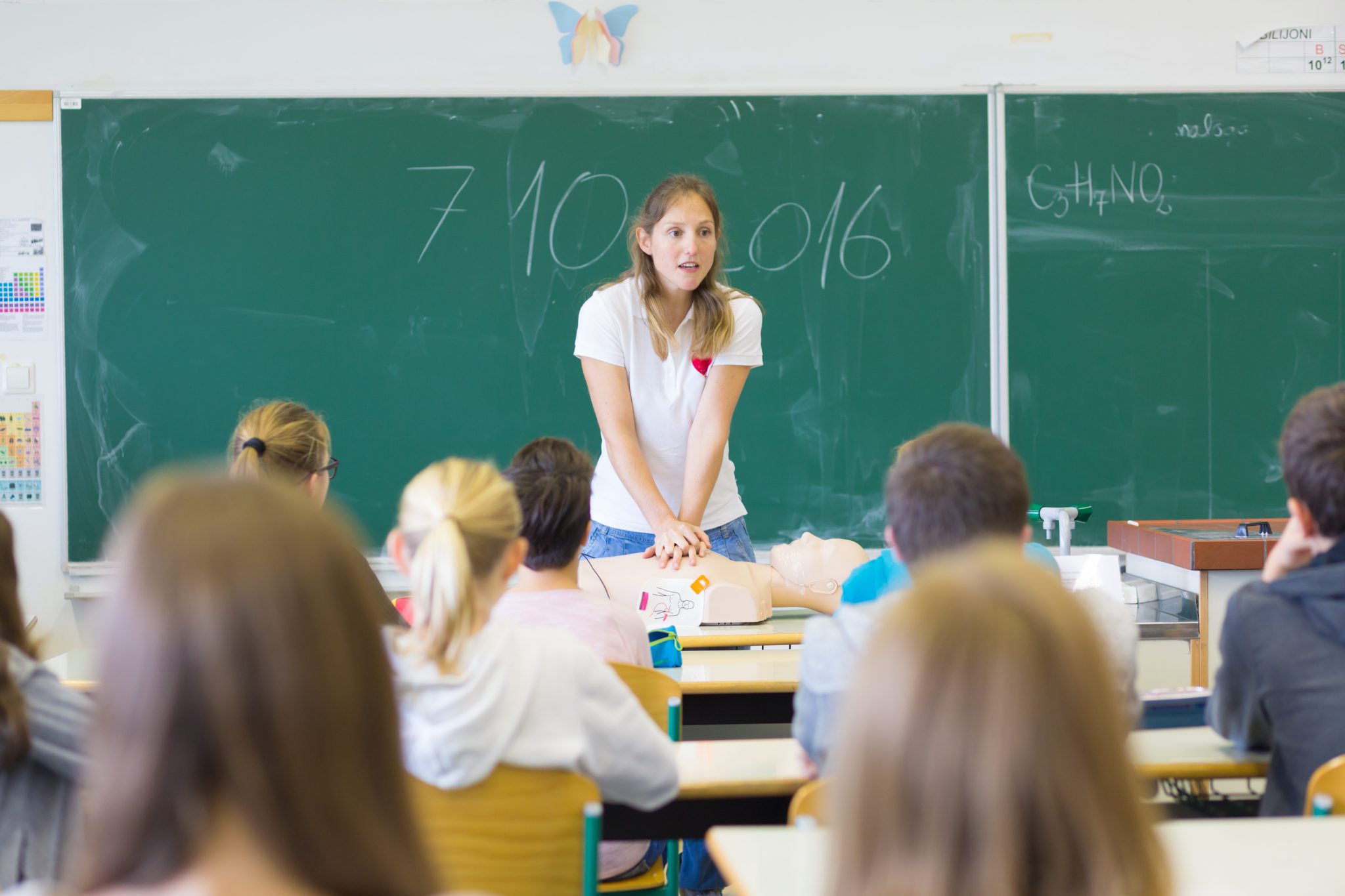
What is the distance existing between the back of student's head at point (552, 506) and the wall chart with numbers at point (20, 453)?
282 centimetres

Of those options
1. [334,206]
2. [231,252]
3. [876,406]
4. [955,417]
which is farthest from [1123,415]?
[231,252]

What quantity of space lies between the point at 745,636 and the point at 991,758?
202cm

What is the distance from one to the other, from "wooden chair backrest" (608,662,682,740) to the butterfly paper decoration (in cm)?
286

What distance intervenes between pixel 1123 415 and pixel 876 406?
3.06 feet

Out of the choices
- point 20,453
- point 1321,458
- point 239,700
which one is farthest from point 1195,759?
point 20,453

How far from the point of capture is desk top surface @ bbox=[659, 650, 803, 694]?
7.39ft

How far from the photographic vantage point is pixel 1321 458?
1652 millimetres

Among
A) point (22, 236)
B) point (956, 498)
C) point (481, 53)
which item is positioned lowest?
point (956, 498)

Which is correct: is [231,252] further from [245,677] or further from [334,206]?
[245,677]

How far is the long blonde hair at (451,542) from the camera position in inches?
57.6

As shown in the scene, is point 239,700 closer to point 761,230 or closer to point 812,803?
point 812,803

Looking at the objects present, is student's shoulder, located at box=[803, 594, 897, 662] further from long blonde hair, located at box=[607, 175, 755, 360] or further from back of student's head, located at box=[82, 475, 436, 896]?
long blonde hair, located at box=[607, 175, 755, 360]

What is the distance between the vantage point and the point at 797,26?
416 centimetres

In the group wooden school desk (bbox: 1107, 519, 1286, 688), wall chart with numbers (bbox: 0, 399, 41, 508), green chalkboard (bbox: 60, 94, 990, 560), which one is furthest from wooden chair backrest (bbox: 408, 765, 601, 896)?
wall chart with numbers (bbox: 0, 399, 41, 508)
